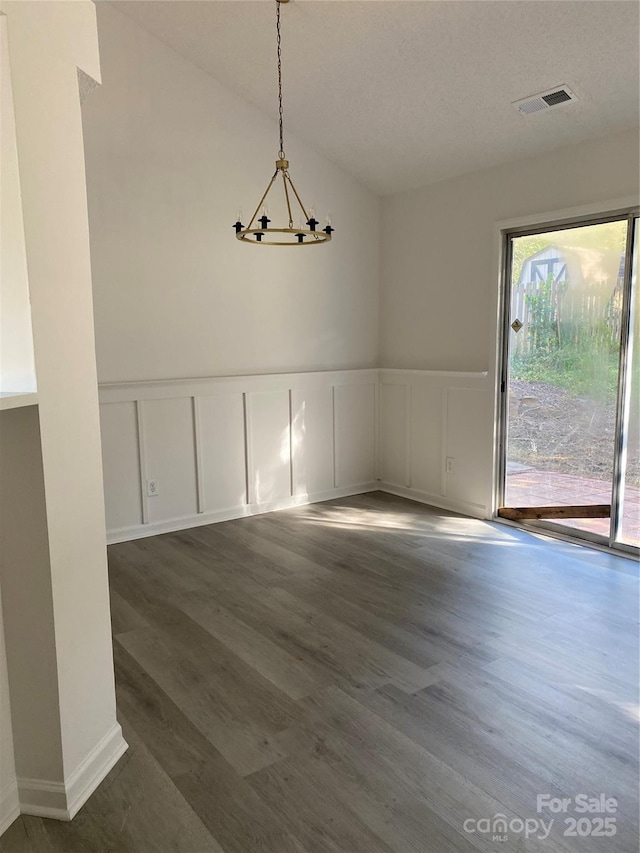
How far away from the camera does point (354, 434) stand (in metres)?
5.68

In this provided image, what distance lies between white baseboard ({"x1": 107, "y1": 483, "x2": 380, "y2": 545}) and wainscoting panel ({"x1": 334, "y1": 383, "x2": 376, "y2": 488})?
0.26 feet

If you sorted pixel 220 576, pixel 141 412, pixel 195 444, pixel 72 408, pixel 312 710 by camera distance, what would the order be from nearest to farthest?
pixel 72 408 → pixel 312 710 → pixel 220 576 → pixel 141 412 → pixel 195 444

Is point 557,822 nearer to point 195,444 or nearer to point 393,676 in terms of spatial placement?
point 393,676

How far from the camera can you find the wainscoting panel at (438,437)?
481 cm

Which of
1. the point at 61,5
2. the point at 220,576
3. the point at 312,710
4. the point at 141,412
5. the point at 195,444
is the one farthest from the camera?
the point at 195,444

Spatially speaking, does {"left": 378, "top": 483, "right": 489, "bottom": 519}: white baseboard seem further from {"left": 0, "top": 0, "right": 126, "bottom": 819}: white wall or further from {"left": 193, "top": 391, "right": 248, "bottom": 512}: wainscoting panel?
{"left": 0, "top": 0, "right": 126, "bottom": 819}: white wall

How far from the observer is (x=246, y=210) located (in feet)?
15.9

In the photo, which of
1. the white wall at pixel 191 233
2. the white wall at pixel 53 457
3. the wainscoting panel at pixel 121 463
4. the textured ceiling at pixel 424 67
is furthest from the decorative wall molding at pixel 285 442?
the white wall at pixel 53 457

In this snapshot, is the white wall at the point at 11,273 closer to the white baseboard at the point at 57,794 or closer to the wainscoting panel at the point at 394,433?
the white baseboard at the point at 57,794

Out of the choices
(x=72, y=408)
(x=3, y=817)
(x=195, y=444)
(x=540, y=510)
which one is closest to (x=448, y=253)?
(x=540, y=510)

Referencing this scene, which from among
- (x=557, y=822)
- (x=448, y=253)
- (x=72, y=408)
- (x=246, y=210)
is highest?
(x=246, y=210)

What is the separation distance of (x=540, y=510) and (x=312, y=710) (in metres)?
2.76

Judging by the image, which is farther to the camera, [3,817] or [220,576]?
[220,576]

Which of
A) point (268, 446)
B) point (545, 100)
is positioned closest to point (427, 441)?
point (268, 446)
